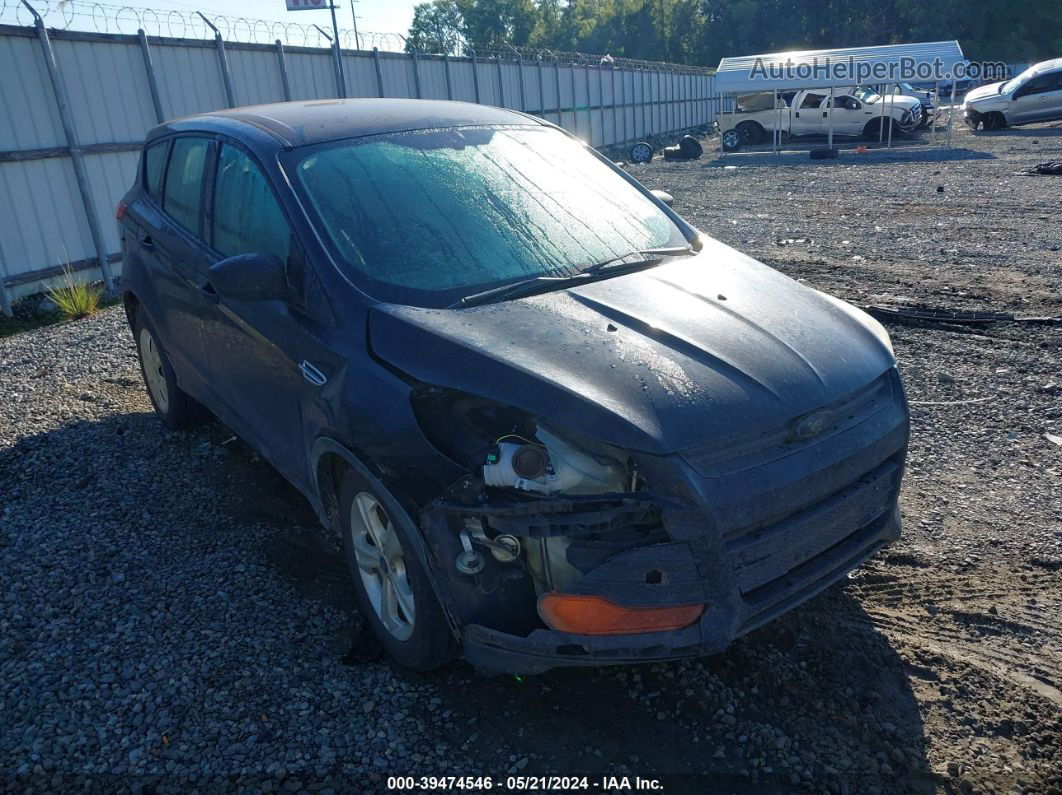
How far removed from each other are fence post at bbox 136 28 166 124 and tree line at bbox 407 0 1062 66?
112 feet

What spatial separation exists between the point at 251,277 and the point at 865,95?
90.9ft

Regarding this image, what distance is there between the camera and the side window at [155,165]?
4.80 metres

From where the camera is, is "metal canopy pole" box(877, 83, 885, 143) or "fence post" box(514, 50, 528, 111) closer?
"fence post" box(514, 50, 528, 111)

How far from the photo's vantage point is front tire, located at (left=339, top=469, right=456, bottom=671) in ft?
8.78

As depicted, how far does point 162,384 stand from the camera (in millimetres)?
5184

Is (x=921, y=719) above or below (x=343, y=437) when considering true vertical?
below

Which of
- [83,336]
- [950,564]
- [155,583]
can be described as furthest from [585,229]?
[83,336]

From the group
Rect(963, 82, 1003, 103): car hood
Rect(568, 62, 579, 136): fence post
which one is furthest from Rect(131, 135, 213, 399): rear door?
Rect(963, 82, 1003, 103): car hood

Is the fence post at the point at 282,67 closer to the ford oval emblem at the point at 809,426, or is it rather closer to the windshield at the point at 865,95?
the ford oval emblem at the point at 809,426

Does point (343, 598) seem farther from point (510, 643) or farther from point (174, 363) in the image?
point (174, 363)

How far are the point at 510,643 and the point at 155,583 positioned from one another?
1977 millimetres

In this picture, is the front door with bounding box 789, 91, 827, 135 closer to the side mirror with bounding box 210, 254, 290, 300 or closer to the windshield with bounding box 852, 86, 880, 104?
the windshield with bounding box 852, 86, 880, 104

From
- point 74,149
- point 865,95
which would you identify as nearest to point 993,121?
point 865,95

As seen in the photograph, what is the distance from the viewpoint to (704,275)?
341 cm
